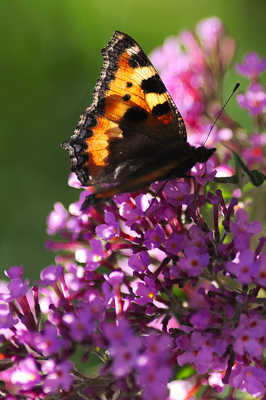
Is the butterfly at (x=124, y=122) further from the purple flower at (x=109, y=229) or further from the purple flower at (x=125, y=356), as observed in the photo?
the purple flower at (x=125, y=356)

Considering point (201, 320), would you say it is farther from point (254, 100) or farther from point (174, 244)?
point (254, 100)

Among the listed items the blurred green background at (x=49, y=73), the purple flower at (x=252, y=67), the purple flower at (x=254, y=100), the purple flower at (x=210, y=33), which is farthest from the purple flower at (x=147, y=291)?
the blurred green background at (x=49, y=73)

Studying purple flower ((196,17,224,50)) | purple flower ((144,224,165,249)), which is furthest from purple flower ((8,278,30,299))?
purple flower ((196,17,224,50))

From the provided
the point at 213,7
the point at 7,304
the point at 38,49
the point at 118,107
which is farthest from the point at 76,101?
the point at 7,304

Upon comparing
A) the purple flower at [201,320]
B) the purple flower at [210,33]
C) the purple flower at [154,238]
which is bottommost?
the purple flower at [201,320]

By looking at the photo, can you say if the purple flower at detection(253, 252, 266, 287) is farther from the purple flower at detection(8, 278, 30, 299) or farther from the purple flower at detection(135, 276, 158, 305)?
the purple flower at detection(8, 278, 30, 299)

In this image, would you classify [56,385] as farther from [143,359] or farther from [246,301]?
[246,301]
